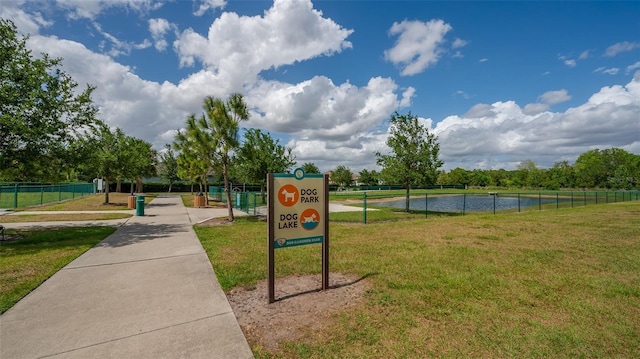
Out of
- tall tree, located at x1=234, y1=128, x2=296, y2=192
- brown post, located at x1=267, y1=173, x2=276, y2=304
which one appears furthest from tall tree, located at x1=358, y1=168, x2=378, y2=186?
brown post, located at x1=267, y1=173, x2=276, y2=304

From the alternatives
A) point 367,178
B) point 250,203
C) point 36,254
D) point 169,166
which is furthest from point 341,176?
point 36,254

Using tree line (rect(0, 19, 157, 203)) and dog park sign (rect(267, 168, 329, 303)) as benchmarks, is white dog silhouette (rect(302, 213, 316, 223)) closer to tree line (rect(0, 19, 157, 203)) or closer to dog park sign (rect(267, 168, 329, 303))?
dog park sign (rect(267, 168, 329, 303))

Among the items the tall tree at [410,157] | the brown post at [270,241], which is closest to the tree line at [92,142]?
the tall tree at [410,157]

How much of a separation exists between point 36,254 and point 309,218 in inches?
283

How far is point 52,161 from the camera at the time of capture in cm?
932

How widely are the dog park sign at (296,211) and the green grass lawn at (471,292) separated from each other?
49.4 inches

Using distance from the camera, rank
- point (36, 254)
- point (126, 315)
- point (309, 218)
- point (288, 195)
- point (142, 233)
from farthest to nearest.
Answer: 1. point (142, 233)
2. point (36, 254)
3. point (309, 218)
4. point (288, 195)
5. point (126, 315)

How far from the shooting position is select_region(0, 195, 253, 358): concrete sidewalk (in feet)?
10.4

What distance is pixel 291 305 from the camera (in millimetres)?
4445

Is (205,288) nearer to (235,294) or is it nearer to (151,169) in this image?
(235,294)

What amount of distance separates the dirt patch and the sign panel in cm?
88

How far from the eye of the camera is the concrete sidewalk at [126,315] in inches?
124

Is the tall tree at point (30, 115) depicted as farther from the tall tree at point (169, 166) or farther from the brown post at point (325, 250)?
the tall tree at point (169, 166)

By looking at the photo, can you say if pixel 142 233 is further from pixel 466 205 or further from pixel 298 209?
pixel 466 205
